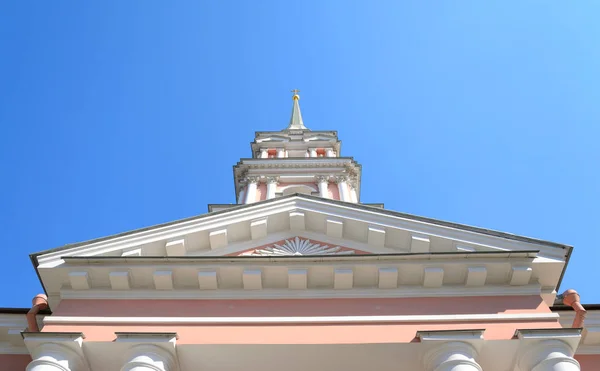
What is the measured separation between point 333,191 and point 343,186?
0.51 m

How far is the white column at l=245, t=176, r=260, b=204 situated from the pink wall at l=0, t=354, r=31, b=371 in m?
14.5

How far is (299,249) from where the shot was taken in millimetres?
14961

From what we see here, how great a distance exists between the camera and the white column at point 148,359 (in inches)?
446

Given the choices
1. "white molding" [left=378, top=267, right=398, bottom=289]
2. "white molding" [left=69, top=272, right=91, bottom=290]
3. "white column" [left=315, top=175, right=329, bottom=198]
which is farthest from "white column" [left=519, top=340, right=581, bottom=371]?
"white column" [left=315, top=175, right=329, bottom=198]

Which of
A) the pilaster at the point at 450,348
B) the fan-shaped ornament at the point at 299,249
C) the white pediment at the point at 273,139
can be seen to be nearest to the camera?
the pilaster at the point at 450,348

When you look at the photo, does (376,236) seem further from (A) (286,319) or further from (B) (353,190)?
(B) (353,190)

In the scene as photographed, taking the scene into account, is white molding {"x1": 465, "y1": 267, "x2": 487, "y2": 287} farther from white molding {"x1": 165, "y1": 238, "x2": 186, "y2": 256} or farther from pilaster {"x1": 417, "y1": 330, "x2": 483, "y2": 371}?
white molding {"x1": 165, "y1": 238, "x2": 186, "y2": 256}

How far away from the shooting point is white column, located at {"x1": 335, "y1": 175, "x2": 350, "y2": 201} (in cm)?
2827

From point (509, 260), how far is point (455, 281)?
117cm

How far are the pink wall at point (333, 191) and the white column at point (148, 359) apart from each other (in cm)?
1740

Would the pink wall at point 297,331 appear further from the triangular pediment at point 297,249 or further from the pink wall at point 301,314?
the triangular pediment at point 297,249

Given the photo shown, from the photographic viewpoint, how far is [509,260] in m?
13.2

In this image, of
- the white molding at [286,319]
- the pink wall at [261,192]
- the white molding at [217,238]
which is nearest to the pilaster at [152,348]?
the white molding at [286,319]

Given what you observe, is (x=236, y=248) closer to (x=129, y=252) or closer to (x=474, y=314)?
(x=129, y=252)
